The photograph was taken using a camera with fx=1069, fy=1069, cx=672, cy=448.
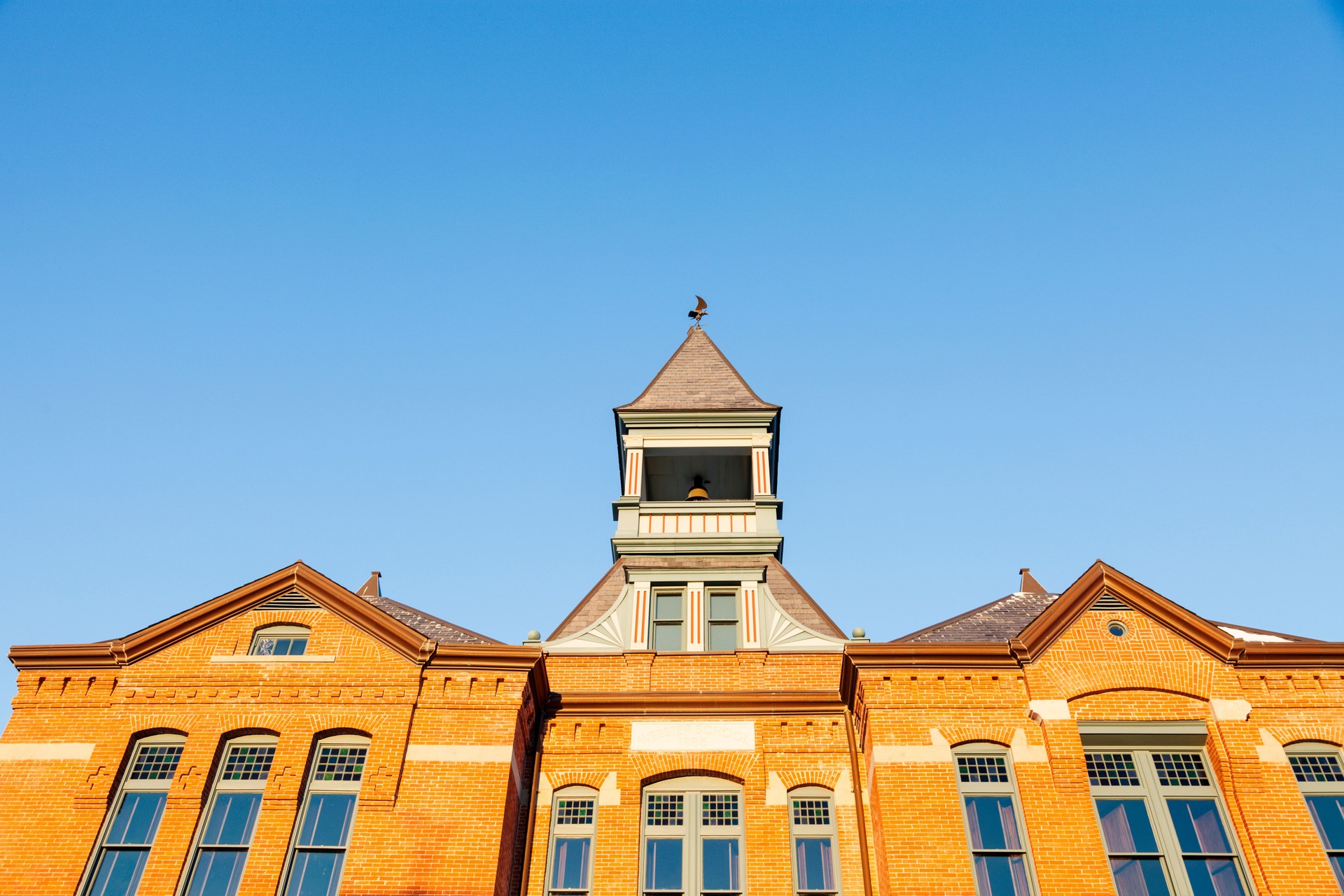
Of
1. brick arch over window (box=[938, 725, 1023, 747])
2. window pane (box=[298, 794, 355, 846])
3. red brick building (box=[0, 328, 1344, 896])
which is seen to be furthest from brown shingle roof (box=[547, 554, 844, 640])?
window pane (box=[298, 794, 355, 846])

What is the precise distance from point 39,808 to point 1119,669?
57.5ft

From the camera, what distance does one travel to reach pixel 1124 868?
51.9 ft

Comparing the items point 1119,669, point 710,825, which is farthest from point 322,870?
point 1119,669

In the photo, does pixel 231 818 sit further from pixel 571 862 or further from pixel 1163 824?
pixel 1163 824

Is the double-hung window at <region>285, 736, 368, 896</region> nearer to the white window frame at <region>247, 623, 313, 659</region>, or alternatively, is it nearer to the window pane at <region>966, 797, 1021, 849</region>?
the white window frame at <region>247, 623, 313, 659</region>

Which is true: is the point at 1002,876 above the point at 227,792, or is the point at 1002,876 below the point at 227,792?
below

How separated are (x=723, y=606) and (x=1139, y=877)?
1013 cm

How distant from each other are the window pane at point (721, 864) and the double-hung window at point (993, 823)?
3834 mm

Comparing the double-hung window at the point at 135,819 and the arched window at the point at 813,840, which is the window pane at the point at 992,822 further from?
the double-hung window at the point at 135,819

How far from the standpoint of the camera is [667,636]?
2302 cm

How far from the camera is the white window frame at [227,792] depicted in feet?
52.7

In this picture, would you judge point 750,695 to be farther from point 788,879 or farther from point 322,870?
point 322,870

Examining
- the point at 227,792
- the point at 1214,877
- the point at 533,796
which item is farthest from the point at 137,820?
the point at 1214,877

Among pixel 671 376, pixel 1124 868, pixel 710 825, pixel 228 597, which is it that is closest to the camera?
pixel 1124 868
